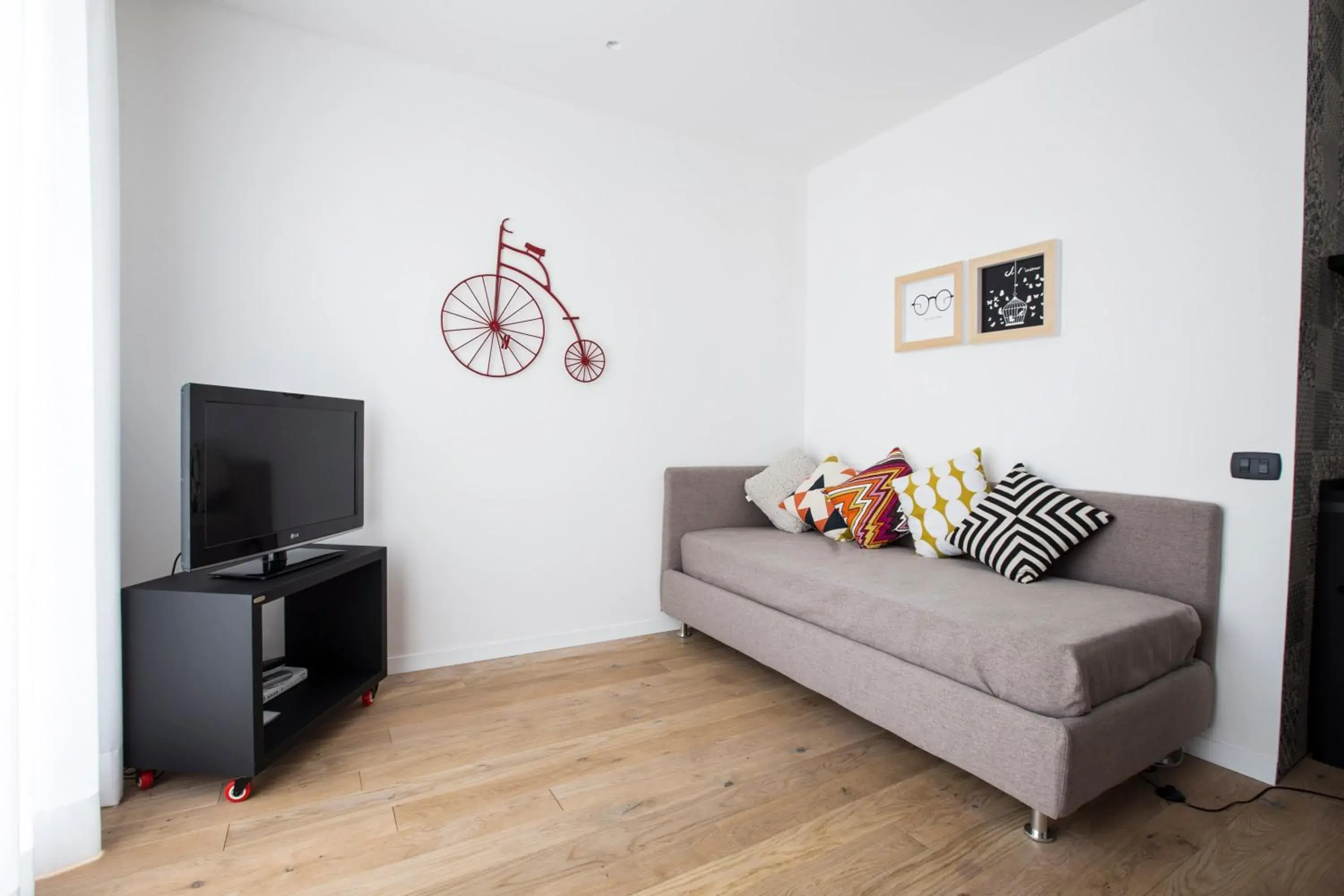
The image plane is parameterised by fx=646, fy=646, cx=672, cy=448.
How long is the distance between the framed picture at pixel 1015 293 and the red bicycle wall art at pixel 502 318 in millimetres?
1814

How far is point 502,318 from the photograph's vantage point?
2904 mm

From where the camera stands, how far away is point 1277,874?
5.00 ft

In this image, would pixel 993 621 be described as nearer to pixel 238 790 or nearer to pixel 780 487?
pixel 780 487

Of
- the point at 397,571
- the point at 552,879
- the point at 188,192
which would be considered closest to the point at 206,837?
the point at 552,879

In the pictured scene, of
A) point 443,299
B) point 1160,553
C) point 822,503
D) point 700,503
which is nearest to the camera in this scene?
point 1160,553

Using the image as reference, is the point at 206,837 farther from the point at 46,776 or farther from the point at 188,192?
the point at 188,192

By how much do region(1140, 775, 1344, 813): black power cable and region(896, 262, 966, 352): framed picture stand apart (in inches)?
70.0

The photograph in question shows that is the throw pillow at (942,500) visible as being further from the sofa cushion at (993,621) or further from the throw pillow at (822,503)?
the throw pillow at (822,503)

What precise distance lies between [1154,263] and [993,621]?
143 centimetres

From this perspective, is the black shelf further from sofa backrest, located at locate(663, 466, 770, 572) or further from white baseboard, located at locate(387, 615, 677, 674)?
sofa backrest, located at locate(663, 466, 770, 572)

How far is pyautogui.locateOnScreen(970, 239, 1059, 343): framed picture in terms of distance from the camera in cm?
250

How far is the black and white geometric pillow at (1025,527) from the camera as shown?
7.31ft

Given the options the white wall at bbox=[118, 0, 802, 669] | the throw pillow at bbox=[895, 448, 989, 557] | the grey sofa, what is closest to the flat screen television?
the white wall at bbox=[118, 0, 802, 669]

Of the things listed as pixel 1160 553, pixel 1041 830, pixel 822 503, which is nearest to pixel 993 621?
pixel 1041 830
